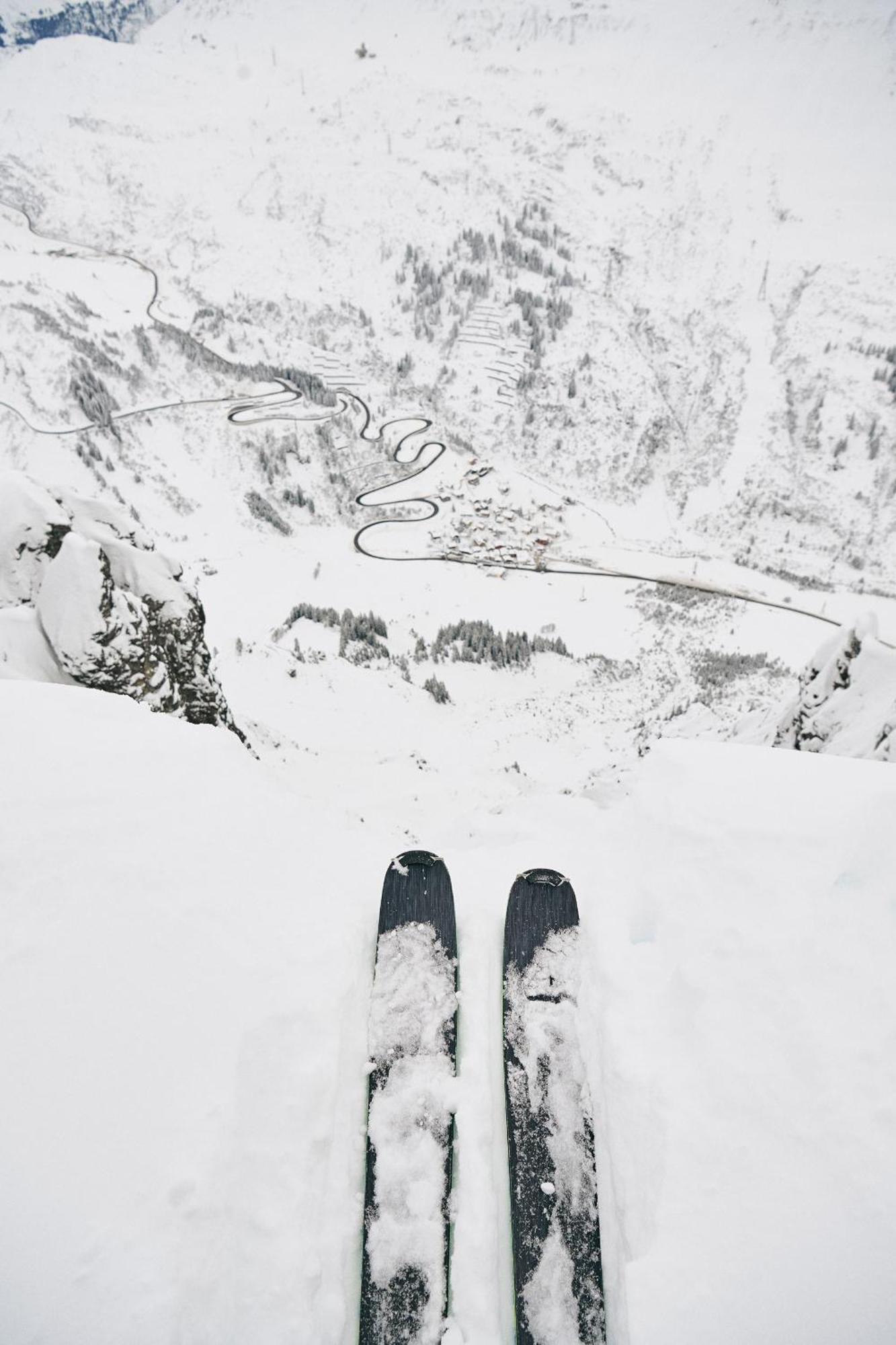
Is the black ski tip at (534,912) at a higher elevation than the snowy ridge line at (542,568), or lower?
higher

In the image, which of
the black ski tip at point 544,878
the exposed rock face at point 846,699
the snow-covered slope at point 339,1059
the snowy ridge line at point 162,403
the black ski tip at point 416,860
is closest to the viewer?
the snow-covered slope at point 339,1059

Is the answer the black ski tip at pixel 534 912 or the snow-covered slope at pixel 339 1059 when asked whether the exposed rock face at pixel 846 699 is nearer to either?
the snow-covered slope at pixel 339 1059

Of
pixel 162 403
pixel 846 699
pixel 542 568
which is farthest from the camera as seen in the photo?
pixel 162 403

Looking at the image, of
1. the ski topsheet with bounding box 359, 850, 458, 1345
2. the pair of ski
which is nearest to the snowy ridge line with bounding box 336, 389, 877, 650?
the pair of ski

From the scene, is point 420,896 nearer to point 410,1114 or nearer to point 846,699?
point 410,1114

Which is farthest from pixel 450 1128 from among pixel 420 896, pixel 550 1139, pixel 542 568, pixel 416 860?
pixel 542 568

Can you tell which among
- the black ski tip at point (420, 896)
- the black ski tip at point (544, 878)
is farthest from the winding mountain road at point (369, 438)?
the black ski tip at point (420, 896)

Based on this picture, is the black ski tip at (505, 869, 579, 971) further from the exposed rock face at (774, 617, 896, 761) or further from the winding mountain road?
the winding mountain road
